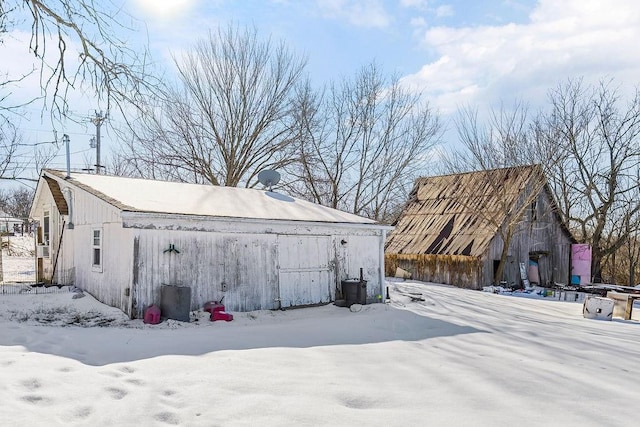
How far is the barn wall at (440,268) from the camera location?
809 inches

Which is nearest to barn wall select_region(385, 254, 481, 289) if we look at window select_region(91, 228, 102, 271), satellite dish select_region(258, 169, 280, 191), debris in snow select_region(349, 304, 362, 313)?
satellite dish select_region(258, 169, 280, 191)

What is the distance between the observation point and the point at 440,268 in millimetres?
21812

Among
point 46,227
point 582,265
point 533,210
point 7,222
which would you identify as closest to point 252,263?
point 46,227

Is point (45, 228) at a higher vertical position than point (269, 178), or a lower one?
lower

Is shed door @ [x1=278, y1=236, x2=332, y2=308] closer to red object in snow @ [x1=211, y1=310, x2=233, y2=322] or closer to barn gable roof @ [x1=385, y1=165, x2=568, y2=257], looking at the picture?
red object in snow @ [x1=211, y1=310, x2=233, y2=322]

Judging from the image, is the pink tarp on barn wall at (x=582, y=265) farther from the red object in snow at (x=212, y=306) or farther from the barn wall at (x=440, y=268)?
the red object in snow at (x=212, y=306)

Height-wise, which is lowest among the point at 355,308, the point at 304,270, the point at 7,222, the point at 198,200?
the point at 355,308

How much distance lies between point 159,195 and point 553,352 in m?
8.89

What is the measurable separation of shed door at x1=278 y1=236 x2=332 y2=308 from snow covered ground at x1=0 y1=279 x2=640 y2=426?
1584 mm

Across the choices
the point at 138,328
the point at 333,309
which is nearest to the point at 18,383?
the point at 138,328

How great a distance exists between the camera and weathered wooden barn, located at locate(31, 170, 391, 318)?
9.59m

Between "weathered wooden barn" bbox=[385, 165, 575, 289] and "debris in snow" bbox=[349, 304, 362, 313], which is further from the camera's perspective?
"weathered wooden barn" bbox=[385, 165, 575, 289]

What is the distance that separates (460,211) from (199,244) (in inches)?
645

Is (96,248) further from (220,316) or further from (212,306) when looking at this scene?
(220,316)
